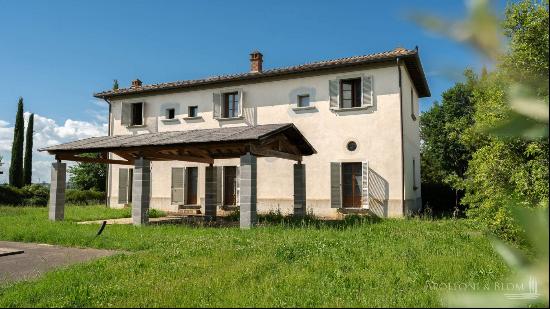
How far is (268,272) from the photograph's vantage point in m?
5.12

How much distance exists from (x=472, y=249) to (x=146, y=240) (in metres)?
6.02

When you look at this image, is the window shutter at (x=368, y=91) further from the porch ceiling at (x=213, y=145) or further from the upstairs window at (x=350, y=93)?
the porch ceiling at (x=213, y=145)

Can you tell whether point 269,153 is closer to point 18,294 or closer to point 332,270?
point 332,270

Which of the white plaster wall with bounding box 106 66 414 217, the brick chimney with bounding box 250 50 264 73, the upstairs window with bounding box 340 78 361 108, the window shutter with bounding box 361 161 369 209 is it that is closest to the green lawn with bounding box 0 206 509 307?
the window shutter with bounding box 361 161 369 209

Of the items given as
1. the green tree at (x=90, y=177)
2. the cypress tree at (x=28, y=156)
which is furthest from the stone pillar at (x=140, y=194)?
the cypress tree at (x=28, y=156)

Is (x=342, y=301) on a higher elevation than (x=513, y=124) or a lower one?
lower

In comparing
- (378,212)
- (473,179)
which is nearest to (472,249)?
(473,179)

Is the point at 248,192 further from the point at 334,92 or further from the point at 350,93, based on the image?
the point at 350,93

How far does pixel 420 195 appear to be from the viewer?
18.2m

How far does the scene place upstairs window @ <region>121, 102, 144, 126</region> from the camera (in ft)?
64.1

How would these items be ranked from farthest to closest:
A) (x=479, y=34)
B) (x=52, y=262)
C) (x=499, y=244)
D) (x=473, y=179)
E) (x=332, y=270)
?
(x=473, y=179), (x=52, y=262), (x=332, y=270), (x=499, y=244), (x=479, y=34)

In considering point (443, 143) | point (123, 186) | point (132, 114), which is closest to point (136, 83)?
point (132, 114)

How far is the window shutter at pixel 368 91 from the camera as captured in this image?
15.0m

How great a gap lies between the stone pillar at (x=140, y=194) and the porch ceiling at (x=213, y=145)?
57 cm
